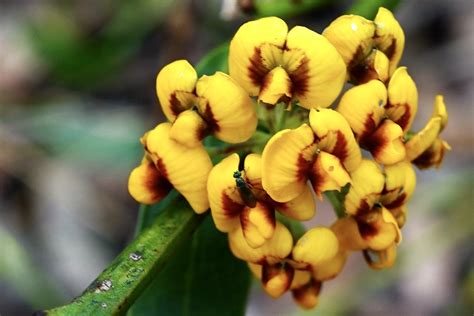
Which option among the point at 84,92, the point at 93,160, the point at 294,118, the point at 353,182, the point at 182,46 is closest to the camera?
the point at 353,182

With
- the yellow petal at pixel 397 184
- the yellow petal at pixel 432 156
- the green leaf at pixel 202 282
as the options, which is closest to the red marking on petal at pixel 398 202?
the yellow petal at pixel 397 184

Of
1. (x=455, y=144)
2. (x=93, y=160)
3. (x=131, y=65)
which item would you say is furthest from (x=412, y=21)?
(x=93, y=160)

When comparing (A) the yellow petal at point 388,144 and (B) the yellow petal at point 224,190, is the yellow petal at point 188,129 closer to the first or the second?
(B) the yellow petal at point 224,190

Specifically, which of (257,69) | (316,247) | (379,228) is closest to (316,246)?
(316,247)

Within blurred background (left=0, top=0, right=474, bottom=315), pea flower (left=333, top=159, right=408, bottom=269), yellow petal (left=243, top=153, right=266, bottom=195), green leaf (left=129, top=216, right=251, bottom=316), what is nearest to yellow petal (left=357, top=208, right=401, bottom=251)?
pea flower (left=333, top=159, right=408, bottom=269)

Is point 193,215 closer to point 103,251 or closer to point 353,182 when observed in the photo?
point 353,182

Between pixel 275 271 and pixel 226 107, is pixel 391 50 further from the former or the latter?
pixel 275 271
